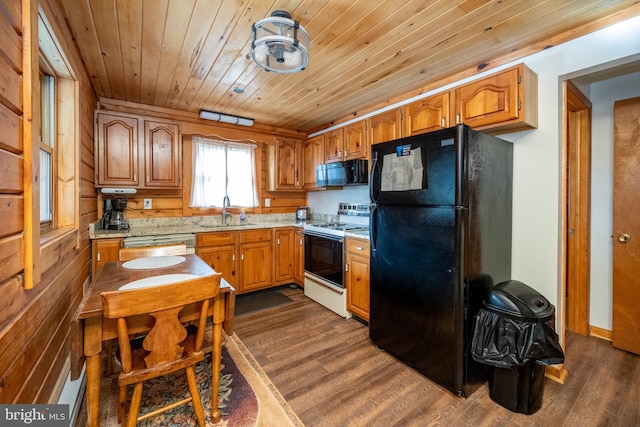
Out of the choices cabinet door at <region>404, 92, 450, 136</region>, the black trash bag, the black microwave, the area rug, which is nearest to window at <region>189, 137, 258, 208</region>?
the black microwave

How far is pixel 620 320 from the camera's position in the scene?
7.42 ft

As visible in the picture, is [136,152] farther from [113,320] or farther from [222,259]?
[113,320]

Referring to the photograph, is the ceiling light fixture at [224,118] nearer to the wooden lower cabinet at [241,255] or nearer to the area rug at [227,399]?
the wooden lower cabinet at [241,255]

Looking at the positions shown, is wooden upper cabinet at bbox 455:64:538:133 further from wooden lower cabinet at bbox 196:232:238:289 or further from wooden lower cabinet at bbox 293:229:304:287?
wooden lower cabinet at bbox 196:232:238:289

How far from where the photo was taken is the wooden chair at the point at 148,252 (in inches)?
84.9

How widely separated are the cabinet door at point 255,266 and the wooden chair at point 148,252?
118 cm

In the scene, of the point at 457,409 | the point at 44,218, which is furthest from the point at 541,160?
the point at 44,218

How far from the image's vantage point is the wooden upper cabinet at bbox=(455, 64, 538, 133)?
1900 mm

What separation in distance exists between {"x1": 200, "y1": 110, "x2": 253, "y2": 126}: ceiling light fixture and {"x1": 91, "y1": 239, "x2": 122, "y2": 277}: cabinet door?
1712 mm

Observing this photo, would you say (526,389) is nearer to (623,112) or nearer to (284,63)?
(623,112)

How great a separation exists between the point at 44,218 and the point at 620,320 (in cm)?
422

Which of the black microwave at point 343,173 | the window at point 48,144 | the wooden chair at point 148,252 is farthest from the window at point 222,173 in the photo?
the window at point 48,144

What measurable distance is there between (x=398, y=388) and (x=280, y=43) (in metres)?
2.27

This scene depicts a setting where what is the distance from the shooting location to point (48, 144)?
1.77 metres
